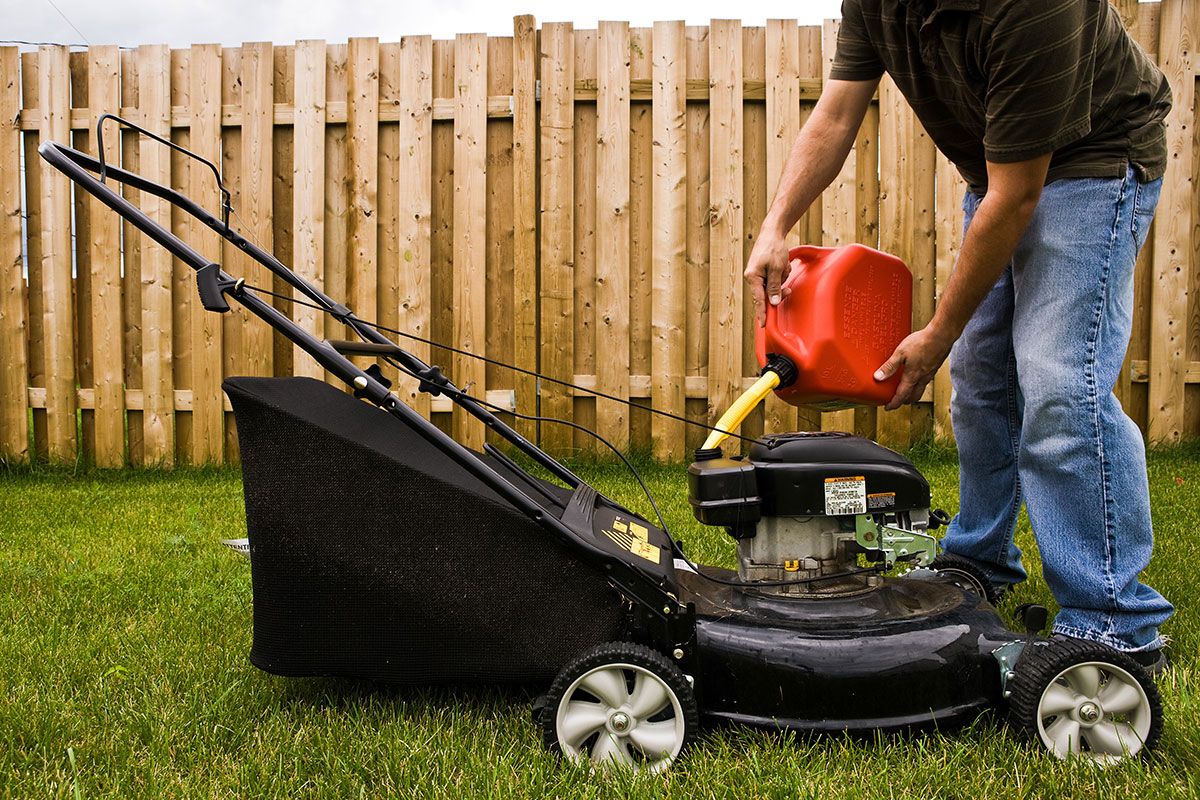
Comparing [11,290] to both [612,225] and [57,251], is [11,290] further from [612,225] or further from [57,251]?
[612,225]

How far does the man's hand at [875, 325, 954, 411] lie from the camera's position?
1.80 metres

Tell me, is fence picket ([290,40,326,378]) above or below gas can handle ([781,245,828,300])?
above

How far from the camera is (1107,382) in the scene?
1766 mm

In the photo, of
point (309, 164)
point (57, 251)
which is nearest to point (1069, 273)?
point (309, 164)

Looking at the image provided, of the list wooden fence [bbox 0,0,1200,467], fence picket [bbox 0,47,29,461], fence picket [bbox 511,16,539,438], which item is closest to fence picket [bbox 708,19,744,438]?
wooden fence [bbox 0,0,1200,467]

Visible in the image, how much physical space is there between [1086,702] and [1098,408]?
0.51 metres

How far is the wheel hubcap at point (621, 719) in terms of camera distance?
1.53 meters

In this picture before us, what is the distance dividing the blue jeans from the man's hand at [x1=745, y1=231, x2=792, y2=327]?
0.44 m

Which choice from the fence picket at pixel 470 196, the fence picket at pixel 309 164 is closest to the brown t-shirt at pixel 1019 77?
the fence picket at pixel 470 196

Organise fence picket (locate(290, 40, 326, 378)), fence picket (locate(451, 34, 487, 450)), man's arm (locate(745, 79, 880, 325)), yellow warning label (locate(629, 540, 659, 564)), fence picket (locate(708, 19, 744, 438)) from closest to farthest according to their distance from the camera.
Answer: yellow warning label (locate(629, 540, 659, 564))
man's arm (locate(745, 79, 880, 325))
fence picket (locate(708, 19, 744, 438))
fence picket (locate(451, 34, 487, 450))
fence picket (locate(290, 40, 326, 378))

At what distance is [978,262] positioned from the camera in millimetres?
1719

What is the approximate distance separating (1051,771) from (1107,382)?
0.68m

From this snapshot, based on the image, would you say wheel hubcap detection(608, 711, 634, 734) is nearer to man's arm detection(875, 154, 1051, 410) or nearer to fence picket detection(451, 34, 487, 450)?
man's arm detection(875, 154, 1051, 410)

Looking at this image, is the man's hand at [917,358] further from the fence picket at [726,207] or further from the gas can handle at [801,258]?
the fence picket at [726,207]
